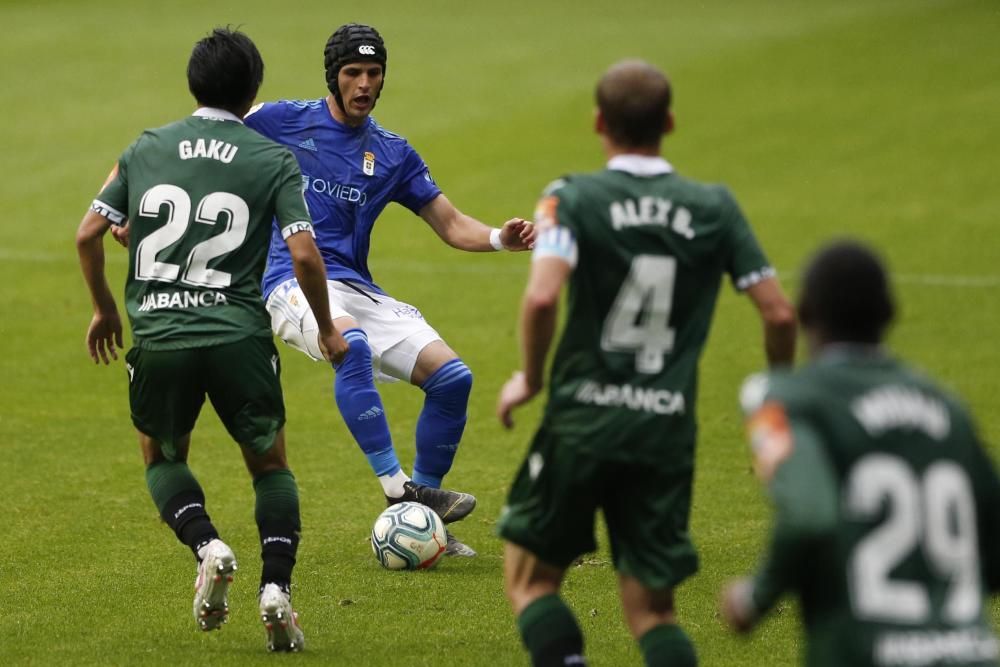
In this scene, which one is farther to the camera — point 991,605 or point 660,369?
point 991,605

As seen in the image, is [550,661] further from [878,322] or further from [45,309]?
[45,309]

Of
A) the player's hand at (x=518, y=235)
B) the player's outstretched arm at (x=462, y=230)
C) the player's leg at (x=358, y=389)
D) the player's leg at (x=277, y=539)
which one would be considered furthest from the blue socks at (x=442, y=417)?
the player's leg at (x=277, y=539)

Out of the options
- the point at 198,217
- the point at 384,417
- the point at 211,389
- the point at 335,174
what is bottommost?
the point at 384,417

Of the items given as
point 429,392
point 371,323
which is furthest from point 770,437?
point 371,323

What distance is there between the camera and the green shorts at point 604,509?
15.5 ft

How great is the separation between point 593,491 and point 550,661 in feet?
1.65

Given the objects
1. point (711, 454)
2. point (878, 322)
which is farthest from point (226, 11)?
point (878, 322)

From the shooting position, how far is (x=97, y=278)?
6.09 metres

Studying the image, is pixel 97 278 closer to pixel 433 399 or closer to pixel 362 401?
pixel 362 401

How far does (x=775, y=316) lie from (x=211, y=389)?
7.30ft

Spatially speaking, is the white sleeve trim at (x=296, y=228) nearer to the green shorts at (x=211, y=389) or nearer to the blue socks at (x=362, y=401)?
the green shorts at (x=211, y=389)

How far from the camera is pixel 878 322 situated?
355 cm

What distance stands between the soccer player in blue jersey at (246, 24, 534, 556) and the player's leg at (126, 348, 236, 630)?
1713mm

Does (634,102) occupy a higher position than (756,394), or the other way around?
(634,102)
